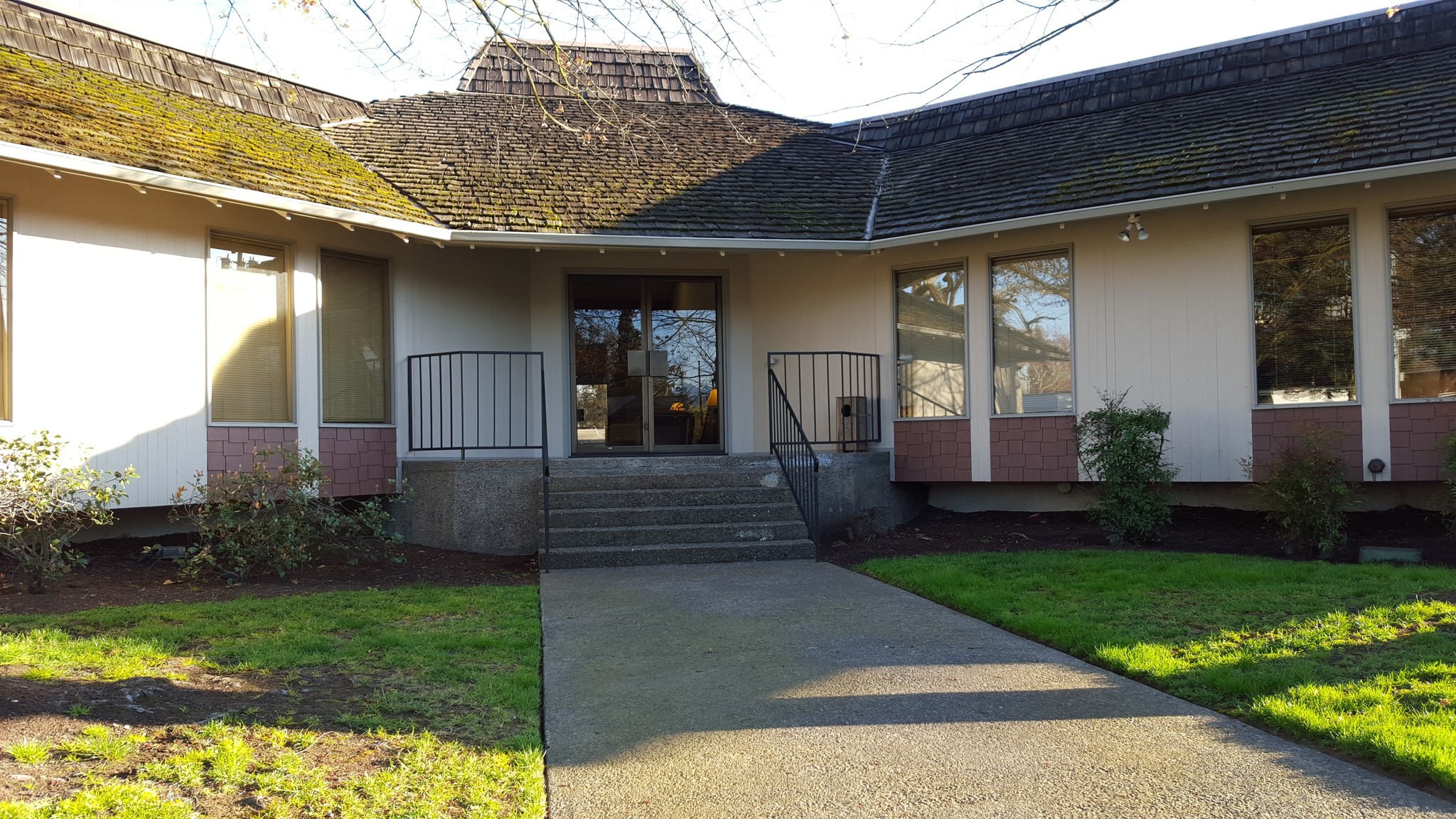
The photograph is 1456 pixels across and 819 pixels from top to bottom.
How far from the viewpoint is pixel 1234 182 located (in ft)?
27.5

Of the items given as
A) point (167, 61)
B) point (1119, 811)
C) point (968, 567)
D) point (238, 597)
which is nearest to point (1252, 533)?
point (968, 567)

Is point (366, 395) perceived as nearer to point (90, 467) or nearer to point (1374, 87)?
point (90, 467)

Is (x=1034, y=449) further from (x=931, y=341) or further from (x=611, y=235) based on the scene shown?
(x=611, y=235)

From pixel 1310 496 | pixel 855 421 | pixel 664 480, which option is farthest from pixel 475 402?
pixel 1310 496

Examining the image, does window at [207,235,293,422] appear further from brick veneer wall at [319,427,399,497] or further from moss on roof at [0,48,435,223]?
moss on roof at [0,48,435,223]

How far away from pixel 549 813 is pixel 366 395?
703 centimetres

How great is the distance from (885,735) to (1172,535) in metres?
5.84

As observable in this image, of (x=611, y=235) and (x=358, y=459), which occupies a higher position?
(x=611, y=235)

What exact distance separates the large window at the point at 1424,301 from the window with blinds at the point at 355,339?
861 cm

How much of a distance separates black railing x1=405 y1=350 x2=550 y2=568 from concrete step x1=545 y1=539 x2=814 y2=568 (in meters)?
1.07

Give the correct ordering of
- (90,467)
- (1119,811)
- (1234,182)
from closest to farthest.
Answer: (1119,811), (90,467), (1234,182)

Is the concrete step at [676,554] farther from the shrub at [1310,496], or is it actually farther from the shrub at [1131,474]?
the shrub at [1310,496]

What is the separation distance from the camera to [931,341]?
10438mm

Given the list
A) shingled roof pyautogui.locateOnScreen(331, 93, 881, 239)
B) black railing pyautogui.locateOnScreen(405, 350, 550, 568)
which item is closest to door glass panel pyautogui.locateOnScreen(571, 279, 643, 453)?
black railing pyautogui.locateOnScreen(405, 350, 550, 568)
